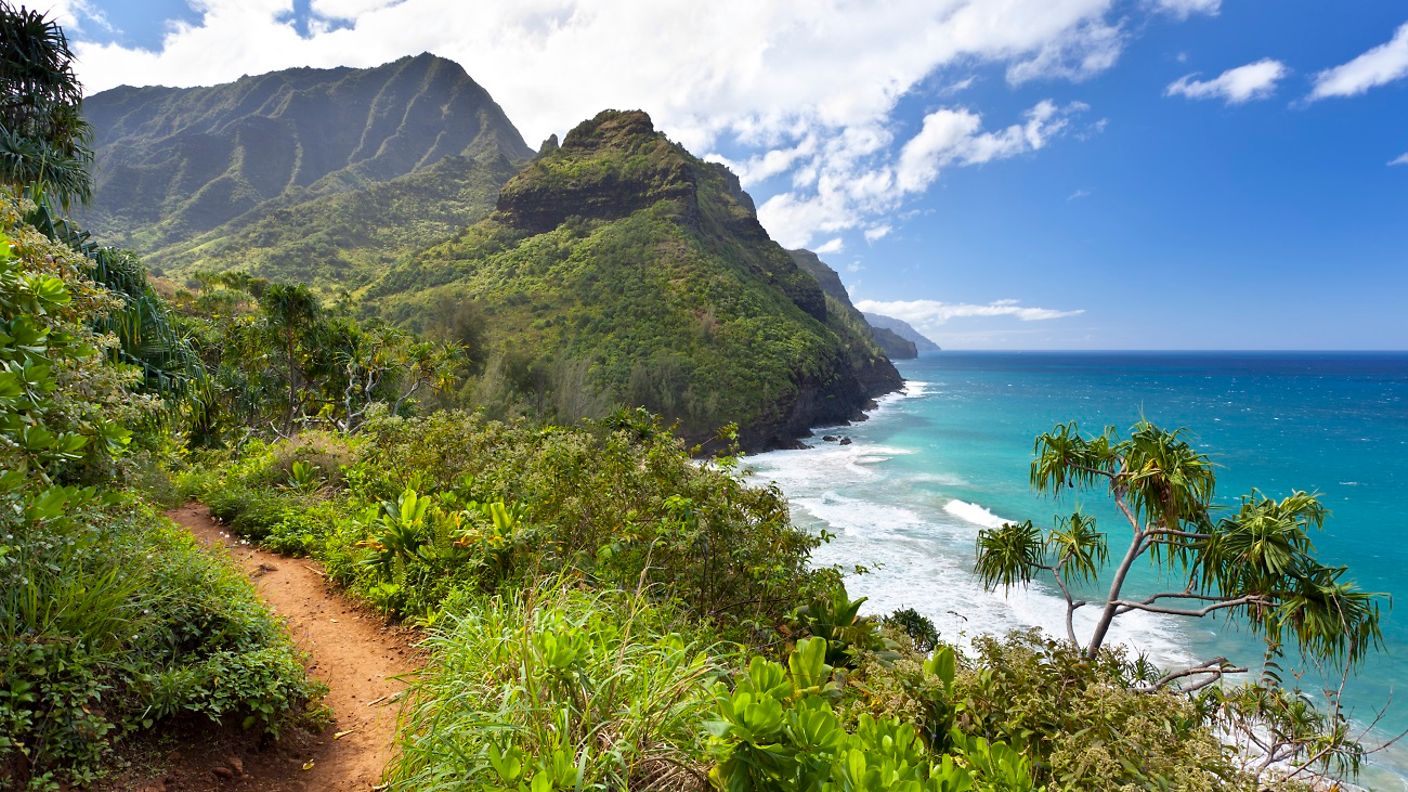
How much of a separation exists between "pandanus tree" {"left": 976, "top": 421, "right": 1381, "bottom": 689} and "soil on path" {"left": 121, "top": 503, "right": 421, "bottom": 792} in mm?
4943

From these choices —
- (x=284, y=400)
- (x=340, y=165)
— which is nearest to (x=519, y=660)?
(x=284, y=400)

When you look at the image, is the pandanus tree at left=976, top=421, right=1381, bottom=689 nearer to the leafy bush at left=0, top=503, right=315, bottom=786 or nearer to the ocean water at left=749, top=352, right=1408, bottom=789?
the ocean water at left=749, top=352, right=1408, bottom=789

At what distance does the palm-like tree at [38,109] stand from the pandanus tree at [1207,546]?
40.0ft

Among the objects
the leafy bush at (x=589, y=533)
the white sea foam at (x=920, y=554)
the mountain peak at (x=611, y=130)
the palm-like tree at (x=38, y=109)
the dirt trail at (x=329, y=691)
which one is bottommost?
the white sea foam at (x=920, y=554)

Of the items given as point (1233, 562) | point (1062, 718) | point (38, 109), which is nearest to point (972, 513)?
point (1233, 562)

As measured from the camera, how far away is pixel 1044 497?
22453mm

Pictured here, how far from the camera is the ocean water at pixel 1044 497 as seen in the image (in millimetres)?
14812

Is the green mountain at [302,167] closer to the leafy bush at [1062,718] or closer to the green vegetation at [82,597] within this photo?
the green vegetation at [82,597]

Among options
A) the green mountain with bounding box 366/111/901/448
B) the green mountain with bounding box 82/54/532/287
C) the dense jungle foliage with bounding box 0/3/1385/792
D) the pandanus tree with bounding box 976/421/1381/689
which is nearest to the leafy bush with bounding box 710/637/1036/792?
the dense jungle foliage with bounding box 0/3/1385/792

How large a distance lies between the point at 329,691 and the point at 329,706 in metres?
0.16

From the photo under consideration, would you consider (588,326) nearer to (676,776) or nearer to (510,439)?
(510,439)

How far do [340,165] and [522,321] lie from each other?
12642 centimetres

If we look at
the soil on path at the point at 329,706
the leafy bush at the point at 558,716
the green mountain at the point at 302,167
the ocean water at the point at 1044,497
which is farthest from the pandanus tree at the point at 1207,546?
the green mountain at the point at 302,167

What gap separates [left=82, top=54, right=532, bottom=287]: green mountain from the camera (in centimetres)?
6894
